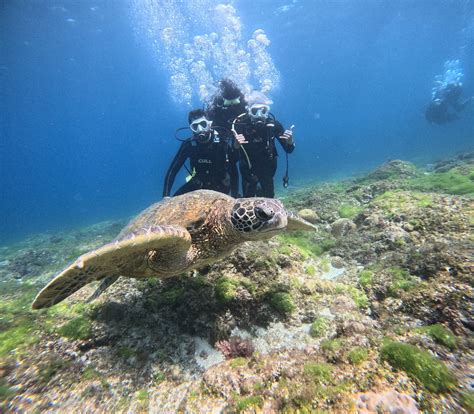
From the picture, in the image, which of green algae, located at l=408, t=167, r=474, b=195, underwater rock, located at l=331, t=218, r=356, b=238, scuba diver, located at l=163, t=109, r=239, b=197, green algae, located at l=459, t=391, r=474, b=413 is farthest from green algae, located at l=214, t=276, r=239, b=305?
green algae, located at l=408, t=167, r=474, b=195

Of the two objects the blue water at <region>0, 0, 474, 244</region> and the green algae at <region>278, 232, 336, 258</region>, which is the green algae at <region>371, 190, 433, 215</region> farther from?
the blue water at <region>0, 0, 474, 244</region>

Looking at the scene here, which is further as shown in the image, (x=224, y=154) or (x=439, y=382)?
(x=224, y=154)

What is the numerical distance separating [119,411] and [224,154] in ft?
22.7

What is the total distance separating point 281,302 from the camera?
10.7 feet

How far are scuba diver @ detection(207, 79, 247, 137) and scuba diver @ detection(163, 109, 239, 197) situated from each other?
62.0 inches

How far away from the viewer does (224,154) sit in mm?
8133

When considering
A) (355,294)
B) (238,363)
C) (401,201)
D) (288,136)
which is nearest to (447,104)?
(288,136)

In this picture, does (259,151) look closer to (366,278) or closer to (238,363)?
(366,278)

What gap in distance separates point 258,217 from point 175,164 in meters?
6.00

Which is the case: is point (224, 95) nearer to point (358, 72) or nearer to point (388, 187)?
point (388, 187)

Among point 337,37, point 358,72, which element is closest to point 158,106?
point 337,37

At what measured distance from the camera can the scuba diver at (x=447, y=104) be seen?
26.9m

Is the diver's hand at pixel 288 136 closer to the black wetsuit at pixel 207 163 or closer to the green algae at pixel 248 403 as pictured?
the black wetsuit at pixel 207 163

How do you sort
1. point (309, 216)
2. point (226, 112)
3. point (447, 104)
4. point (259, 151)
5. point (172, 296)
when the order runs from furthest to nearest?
point (447, 104) < point (226, 112) < point (259, 151) < point (309, 216) < point (172, 296)
